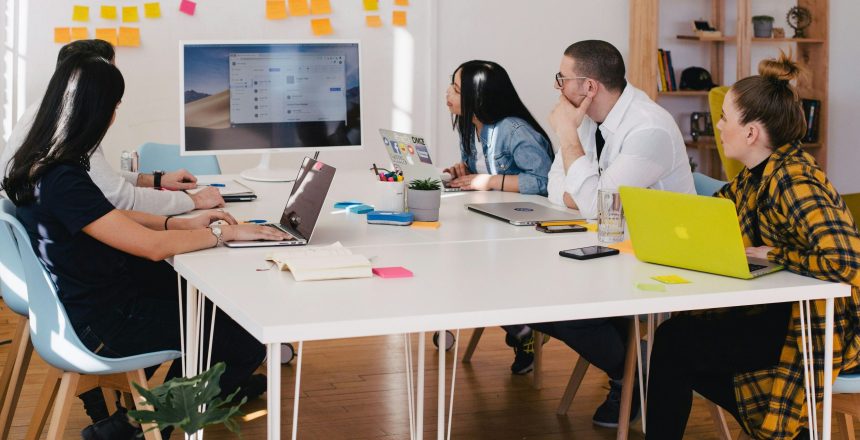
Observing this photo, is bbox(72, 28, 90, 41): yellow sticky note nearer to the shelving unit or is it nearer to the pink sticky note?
the shelving unit

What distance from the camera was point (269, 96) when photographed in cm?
353

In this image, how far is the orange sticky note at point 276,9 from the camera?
4.89 meters

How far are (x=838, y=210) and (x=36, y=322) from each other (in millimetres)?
1645

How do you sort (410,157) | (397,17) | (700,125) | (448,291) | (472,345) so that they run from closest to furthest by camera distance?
1. (448,291)
2. (410,157)
3. (472,345)
4. (397,17)
5. (700,125)

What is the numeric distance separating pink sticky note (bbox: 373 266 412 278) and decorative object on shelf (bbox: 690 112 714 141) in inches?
163

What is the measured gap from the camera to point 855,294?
6.54ft

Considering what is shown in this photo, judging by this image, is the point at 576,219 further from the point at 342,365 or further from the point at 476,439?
the point at 342,365

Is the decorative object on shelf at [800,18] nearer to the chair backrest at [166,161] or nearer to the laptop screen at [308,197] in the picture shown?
the chair backrest at [166,161]

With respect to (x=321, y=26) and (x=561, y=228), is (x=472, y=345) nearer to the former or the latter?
(x=561, y=228)

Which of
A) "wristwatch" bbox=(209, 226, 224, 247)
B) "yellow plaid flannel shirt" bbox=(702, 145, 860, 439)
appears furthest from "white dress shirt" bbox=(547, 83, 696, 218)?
"wristwatch" bbox=(209, 226, 224, 247)

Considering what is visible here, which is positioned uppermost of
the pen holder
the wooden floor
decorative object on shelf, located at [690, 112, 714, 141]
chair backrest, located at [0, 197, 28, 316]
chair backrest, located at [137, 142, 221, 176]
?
decorative object on shelf, located at [690, 112, 714, 141]

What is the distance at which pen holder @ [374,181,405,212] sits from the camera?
2713 millimetres

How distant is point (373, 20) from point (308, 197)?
2915 mm

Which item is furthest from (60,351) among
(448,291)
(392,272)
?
(448,291)
